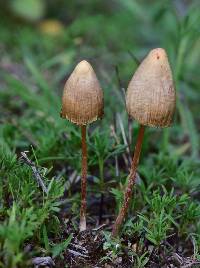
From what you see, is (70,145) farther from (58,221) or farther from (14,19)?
(14,19)

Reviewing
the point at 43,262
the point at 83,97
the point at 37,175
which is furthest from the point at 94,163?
the point at 43,262

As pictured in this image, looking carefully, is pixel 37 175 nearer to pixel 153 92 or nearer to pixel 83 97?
pixel 83 97

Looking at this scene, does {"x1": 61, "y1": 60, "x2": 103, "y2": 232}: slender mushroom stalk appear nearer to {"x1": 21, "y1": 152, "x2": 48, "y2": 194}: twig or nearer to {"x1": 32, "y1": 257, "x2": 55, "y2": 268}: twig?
{"x1": 21, "y1": 152, "x2": 48, "y2": 194}: twig

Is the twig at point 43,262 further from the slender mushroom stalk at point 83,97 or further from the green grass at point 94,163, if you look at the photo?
the slender mushroom stalk at point 83,97

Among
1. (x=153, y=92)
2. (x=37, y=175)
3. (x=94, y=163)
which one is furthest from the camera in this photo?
(x=94, y=163)

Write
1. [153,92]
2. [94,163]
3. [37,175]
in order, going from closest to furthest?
1. [153,92]
2. [37,175]
3. [94,163]

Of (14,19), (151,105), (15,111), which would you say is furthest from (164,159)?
(14,19)

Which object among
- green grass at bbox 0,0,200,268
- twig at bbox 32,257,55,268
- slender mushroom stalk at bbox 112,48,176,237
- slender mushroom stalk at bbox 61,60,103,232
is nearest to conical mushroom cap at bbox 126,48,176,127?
slender mushroom stalk at bbox 112,48,176,237
